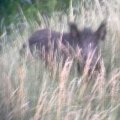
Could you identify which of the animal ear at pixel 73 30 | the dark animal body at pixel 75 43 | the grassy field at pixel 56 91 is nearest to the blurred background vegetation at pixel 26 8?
the dark animal body at pixel 75 43

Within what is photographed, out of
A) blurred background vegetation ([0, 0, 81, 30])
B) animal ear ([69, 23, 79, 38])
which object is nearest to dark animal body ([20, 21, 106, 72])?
animal ear ([69, 23, 79, 38])

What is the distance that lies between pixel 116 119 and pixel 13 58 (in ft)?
6.40

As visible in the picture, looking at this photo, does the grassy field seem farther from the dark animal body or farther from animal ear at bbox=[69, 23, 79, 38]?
animal ear at bbox=[69, 23, 79, 38]

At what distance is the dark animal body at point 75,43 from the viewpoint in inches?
286

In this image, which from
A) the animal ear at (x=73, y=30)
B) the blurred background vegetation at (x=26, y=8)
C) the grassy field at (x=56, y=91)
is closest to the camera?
the grassy field at (x=56, y=91)

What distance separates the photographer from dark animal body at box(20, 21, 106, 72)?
23.8ft

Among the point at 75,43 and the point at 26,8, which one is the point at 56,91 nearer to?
the point at 75,43

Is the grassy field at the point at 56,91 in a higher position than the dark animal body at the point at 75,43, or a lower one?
lower

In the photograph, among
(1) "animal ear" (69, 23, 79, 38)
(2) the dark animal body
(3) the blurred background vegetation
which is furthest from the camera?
(3) the blurred background vegetation

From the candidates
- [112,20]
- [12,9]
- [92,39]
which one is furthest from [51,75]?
[12,9]

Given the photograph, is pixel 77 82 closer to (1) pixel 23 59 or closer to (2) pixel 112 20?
(1) pixel 23 59

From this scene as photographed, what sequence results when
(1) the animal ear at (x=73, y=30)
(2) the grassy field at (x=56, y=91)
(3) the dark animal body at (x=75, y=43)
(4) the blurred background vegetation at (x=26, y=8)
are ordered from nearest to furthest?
1. (2) the grassy field at (x=56, y=91)
2. (3) the dark animal body at (x=75, y=43)
3. (1) the animal ear at (x=73, y=30)
4. (4) the blurred background vegetation at (x=26, y=8)

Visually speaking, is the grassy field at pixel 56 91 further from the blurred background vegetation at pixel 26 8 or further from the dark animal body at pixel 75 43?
the blurred background vegetation at pixel 26 8

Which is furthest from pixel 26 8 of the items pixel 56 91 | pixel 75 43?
pixel 56 91
